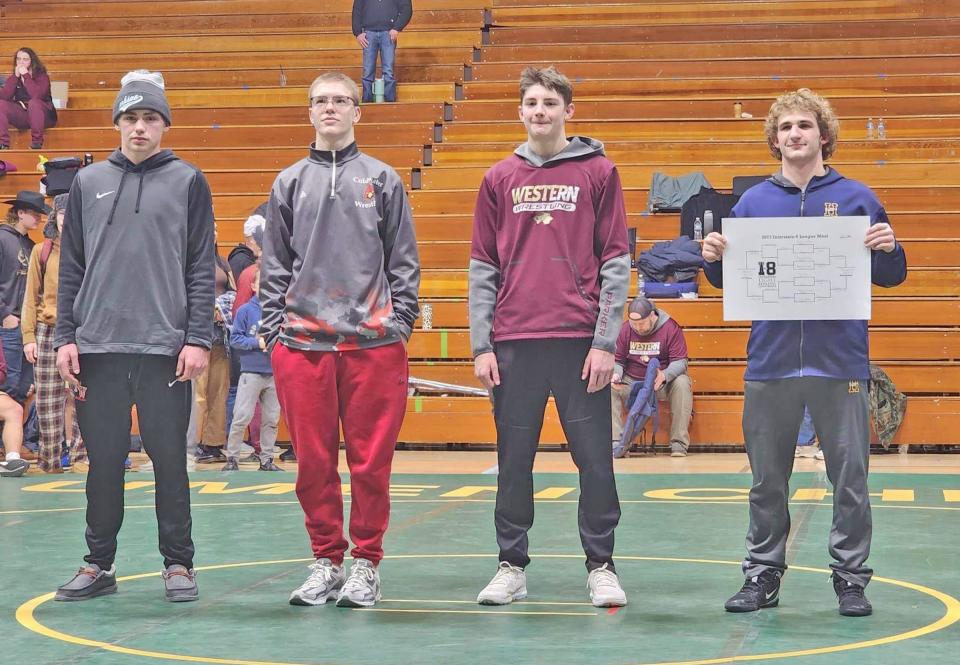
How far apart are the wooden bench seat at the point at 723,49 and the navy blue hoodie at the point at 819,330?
10912mm

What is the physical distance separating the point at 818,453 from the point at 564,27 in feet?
23.9

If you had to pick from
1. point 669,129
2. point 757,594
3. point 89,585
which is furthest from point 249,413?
point 669,129

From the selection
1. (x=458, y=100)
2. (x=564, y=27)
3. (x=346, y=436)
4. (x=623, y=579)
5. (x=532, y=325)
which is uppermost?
(x=564, y=27)

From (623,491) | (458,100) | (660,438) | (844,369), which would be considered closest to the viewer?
(844,369)

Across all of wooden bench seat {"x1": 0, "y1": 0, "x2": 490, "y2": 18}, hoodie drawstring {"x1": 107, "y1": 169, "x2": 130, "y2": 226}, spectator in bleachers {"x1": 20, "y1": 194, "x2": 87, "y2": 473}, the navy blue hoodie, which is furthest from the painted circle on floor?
wooden bench seat {"x1": 0, "y1": 0, "x2": 490, "y2": 18}

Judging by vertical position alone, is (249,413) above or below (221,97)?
below

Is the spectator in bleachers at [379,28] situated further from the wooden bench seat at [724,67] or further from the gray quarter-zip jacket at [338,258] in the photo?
the gray quarter-zip jacket at [338,258]

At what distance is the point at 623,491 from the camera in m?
8.20

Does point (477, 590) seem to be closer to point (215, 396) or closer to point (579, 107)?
point (215, 396)

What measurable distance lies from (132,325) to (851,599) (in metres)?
2.51

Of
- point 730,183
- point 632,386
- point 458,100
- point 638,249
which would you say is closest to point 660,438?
point 632,386

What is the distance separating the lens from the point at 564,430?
4754 mm

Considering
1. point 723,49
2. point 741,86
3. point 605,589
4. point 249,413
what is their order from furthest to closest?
point 723,49, point 741,86, point 249,413, point 605,589

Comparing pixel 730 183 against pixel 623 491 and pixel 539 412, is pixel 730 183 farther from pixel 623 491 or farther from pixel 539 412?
pixel 539 412
